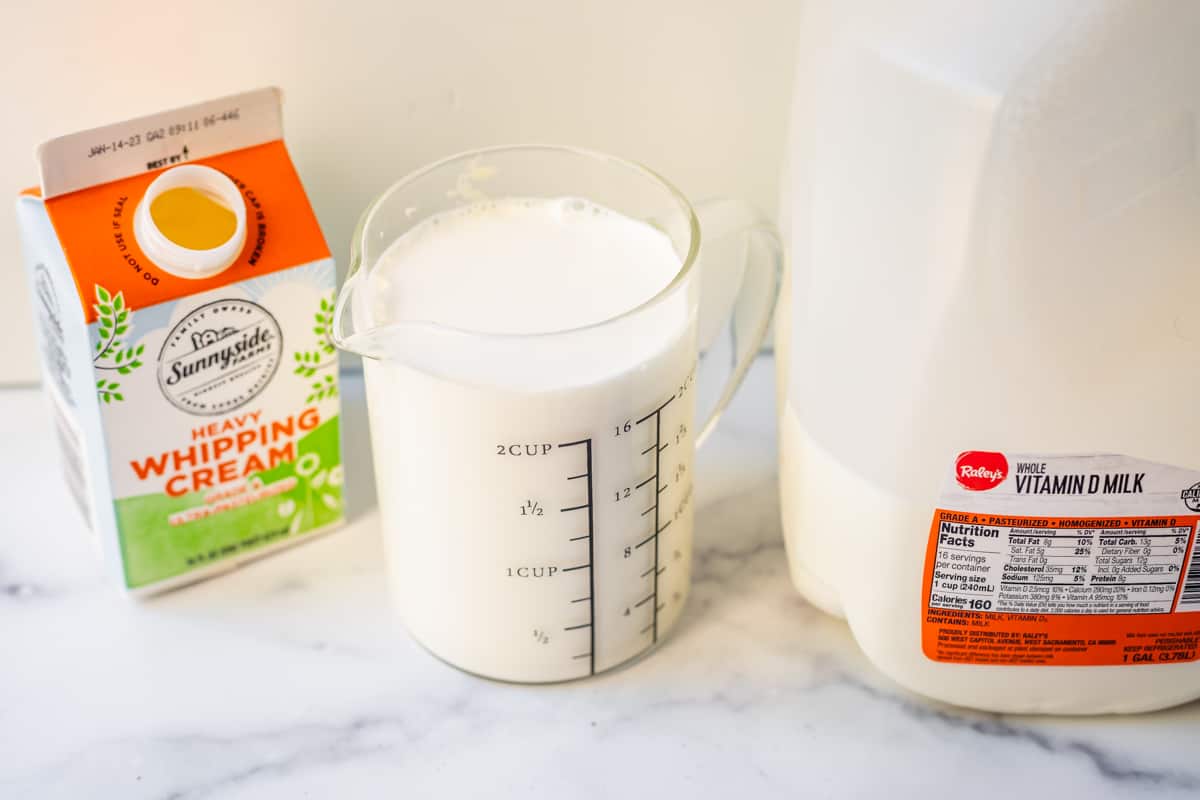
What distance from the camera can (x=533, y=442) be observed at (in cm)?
68

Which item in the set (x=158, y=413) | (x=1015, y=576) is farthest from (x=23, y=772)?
(x=1015, y=576)

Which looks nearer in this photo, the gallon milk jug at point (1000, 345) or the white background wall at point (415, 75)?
the gallon milk jug at point (1000, 345)

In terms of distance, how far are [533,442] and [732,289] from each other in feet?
0.97

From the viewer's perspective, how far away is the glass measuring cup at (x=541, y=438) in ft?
2.19

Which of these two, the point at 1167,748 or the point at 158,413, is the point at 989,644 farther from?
the point at 158,413

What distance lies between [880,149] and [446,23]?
31cm

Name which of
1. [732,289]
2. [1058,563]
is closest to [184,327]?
[732,289]

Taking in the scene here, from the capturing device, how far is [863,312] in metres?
0.67

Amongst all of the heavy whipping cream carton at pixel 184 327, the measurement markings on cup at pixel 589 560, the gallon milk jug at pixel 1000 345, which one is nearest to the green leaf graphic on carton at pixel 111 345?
the heavy whipping cream carton at pixel 184 327

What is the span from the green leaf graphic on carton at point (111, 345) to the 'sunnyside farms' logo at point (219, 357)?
0.02 m

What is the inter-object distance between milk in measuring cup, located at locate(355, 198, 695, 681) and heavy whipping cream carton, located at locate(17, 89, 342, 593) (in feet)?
0.26

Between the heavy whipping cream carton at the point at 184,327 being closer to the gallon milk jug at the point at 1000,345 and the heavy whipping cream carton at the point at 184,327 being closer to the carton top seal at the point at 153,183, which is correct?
the carton top seal at the point at 153,183

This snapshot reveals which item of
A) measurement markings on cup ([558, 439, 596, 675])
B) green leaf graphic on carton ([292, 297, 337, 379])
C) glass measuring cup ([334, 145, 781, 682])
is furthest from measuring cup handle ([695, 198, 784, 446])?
green leaf graphic on carton ([292, 297, 337, 379])

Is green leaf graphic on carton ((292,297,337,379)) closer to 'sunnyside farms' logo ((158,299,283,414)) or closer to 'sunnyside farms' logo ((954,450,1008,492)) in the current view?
'sunnyside farms' logo ((158,299,283,414))
